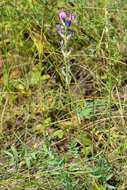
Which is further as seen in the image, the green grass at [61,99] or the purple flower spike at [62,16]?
the purple flower spike at [62,16]

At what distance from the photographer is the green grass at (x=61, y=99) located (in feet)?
6.48

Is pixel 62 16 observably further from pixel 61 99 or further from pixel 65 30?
pixel 61 99

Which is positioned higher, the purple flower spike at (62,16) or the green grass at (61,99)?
the purple flower spike at (62,16)

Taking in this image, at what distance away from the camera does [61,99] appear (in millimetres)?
2418

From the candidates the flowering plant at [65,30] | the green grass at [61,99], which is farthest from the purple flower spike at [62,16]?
the green grass at [61,99]

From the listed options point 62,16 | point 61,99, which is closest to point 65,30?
point 62,16

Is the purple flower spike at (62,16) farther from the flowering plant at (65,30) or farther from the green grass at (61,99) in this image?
the green grass at (61,99)

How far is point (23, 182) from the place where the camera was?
1.99 metres

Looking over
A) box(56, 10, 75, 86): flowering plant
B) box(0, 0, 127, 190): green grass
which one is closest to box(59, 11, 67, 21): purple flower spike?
box(56, 10, 75, 86): flowering plant

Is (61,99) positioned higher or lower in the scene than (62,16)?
lower

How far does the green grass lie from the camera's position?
6.48 feet

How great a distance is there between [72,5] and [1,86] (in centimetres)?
63

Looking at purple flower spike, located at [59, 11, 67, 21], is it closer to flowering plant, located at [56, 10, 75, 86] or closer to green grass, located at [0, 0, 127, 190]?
flowering plant, located at [56, 10, 75, 86]

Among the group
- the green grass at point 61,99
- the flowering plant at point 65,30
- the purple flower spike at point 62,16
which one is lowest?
the green grass at point 61,99
